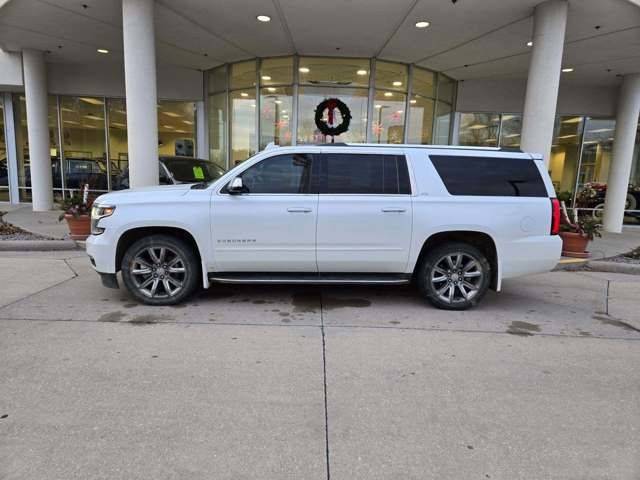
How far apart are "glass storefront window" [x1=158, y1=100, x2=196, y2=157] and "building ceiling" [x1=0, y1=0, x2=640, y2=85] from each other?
6.97 feet

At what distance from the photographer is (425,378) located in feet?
11.9

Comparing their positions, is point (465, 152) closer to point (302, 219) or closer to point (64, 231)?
point (302, 219)

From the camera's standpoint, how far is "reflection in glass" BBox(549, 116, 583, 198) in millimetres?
16156

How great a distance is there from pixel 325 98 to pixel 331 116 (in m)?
0.61

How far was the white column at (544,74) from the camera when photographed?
8211 mm

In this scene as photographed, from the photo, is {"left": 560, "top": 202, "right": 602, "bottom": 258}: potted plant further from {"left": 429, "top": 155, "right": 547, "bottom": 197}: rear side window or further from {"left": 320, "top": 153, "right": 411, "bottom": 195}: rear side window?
{"left": 320, "top": 153, "right": 411, "bottom": 195}: rear side window

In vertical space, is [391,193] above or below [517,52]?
below

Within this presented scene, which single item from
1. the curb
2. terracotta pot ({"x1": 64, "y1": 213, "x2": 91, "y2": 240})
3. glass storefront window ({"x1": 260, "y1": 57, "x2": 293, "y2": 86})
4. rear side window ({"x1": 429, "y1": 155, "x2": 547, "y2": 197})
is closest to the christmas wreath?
glass storefront window ({"x1": 260, "y1": 57, "x2": 293, "y2": 86})

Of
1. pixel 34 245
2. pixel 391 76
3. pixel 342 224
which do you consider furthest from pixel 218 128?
pixel 342 224

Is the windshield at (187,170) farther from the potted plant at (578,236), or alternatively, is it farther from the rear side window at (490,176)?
the potted plant at (578,236)

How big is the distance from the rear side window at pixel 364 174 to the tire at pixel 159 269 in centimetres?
189

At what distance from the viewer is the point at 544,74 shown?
8.61 metres

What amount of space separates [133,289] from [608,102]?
1663 centimetres

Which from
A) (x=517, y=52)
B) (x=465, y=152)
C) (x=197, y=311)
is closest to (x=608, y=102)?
(x=517, y=52)
